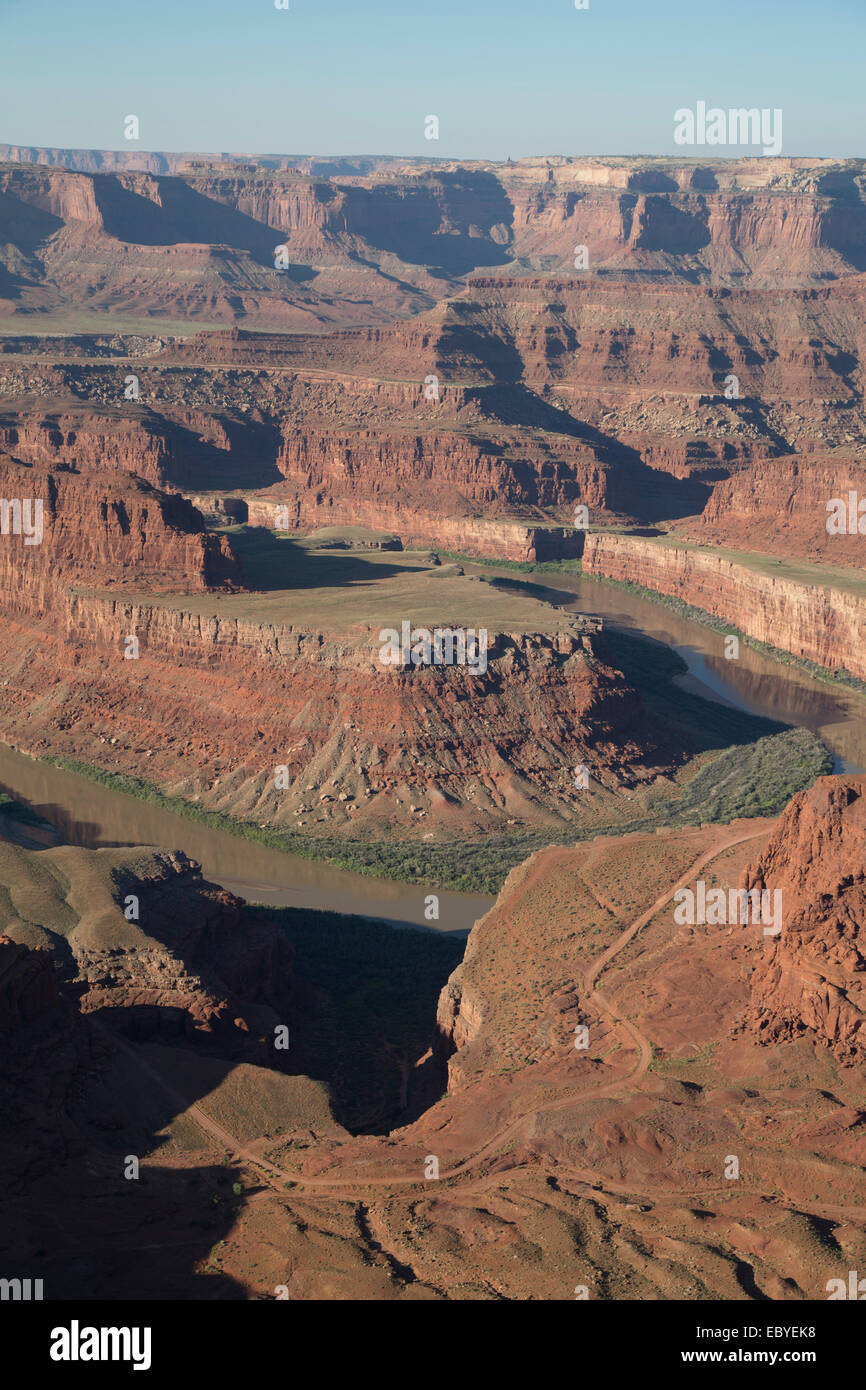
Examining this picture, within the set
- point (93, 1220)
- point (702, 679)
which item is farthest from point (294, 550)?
point (93, 1220)

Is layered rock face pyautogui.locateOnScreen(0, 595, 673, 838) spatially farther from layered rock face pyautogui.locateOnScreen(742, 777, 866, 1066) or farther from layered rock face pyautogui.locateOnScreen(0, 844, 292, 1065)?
layered rock face pyautogui.locateOnScreen(742, 777, 866, 1066)

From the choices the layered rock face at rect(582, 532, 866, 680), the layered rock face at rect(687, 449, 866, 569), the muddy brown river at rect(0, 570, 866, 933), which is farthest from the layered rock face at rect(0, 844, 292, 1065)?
the layered rock face at rect(687, 449, 866, 569)

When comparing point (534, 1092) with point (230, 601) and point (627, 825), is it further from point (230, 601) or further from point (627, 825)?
point (230, 601)

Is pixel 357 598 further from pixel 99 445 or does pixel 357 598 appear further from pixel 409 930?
pixel 99 445

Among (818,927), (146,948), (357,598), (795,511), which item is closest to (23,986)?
(146,948)

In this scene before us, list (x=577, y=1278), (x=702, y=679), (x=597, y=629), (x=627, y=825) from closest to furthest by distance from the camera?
(x=577, y=1278)
(x=627, y=825)
(x=597, y=629)
(x=702, y=679)
